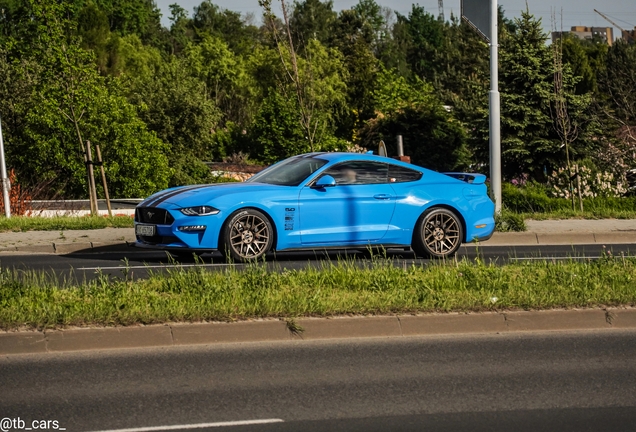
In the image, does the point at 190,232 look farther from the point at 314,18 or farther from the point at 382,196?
the point at 314,18

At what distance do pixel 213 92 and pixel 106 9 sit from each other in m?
13.7

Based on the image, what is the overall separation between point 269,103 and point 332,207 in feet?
182

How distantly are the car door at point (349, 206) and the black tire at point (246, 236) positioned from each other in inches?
20.1

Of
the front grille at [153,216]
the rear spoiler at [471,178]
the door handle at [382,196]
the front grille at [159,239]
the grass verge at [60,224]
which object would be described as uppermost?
the rear spoiler at [471,178]

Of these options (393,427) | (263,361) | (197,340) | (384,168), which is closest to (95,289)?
(197,340)

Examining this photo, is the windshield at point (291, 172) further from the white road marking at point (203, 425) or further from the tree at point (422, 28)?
the tree at point (422, 28)

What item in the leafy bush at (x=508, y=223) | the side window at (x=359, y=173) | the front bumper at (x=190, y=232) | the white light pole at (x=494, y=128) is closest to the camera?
the front bumper at (x=190, y=232)

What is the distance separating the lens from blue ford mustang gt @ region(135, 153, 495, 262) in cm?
1222

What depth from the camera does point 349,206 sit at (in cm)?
1295

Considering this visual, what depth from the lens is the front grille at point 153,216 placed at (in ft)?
40.3

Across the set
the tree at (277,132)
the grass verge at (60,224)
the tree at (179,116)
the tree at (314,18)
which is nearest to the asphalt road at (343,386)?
the grass verge at (60,224)

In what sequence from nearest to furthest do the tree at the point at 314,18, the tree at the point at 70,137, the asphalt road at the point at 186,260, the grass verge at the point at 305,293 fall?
the grass verge at the point at 305,293 → the asphalt road at the point at 186,260 → the tree at the point at 70,137 → the tree at the point at 314,18

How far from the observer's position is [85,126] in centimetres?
3884

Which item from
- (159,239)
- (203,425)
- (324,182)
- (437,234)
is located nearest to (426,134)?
(437,234)
